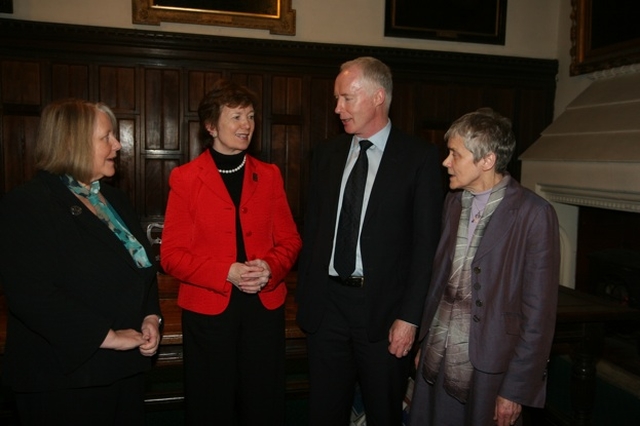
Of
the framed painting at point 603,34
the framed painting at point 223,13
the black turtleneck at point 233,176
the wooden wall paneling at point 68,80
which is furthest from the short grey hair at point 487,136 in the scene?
the wooden wall paneling at point 68,80

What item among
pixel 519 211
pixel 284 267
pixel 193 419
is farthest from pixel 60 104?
pixel 519 211

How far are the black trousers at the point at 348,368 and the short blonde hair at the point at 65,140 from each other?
1.00 meters

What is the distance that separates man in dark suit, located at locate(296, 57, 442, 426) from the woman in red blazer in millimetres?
163

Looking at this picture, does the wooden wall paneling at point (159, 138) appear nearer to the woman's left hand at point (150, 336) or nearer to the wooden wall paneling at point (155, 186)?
the wooden wall paneling at point (155, 186)

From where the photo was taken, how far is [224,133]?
2.15 meters

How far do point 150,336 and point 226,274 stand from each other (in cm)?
37

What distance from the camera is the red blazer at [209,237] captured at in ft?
6.81

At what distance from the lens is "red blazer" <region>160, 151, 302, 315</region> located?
2.08 m

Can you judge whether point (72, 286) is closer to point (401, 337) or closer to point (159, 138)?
point (401, 337)

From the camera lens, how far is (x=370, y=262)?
2020 millimetres

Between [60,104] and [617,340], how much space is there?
4.63 metres

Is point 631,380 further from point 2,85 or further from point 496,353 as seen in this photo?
point 2,85

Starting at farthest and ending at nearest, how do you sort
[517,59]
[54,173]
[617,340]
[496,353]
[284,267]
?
[517,59], [617,340], [284,267], [496,353], [54,173]

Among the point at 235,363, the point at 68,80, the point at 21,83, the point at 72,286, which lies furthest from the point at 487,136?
the point at 21,83
